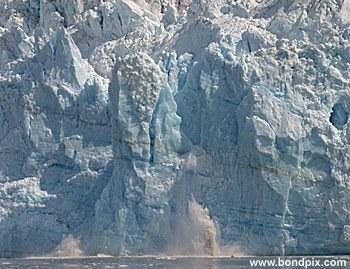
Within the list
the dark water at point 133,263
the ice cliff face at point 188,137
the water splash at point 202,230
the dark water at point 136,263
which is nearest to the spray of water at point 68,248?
the ice cliff face at point 188,137

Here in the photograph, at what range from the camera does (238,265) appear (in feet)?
136

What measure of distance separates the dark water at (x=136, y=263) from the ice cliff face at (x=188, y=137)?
2.82ft

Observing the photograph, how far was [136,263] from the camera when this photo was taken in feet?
140

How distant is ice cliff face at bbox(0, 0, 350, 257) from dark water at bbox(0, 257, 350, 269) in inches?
33.8

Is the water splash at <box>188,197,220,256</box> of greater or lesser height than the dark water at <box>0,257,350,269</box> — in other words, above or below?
above

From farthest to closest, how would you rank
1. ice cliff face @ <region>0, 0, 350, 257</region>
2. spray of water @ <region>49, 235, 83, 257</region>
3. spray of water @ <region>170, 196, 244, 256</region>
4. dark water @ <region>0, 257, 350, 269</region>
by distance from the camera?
spray of water @ <region>49, 235, 83, 257</region>
spray of water @ <region>170, 196, 244, 256</region>
ice cliff face @ <region>0, 0, 350, 257</region>
dark water @ <region>0, 257, 350, 269</region>

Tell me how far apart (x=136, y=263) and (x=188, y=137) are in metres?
4.55

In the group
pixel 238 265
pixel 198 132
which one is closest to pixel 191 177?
pixel 198 132

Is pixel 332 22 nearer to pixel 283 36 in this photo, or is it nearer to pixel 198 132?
pixel 283 36

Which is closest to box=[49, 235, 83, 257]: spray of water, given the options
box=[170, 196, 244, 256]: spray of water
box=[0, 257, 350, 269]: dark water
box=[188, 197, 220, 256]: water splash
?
box=[0, 257, 350, 269]: dark water

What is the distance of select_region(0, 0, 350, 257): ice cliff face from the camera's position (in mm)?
43531

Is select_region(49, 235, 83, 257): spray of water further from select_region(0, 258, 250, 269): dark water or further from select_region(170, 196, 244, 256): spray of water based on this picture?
select_region(170, 196, 244, 256): spray of water

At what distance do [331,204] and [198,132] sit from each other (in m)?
4.43

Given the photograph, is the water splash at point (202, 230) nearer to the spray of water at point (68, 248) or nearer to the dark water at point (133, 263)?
the dark water at point (133, 263)
